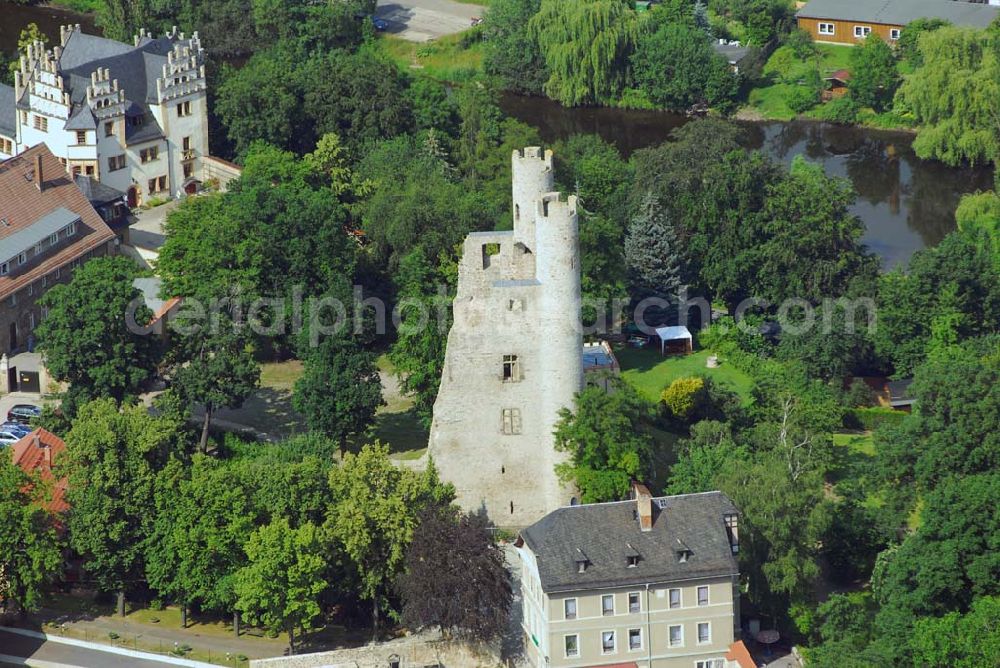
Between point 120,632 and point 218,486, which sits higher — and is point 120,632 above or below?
below

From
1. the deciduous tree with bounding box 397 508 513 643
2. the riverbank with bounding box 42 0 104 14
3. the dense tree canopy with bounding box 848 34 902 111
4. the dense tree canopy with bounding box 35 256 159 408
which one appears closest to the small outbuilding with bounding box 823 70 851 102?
the dense tree canopy with bounding box 848 34 902 111

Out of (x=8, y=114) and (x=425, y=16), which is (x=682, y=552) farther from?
(x=425, y=16)

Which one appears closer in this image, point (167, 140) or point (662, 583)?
point (662, 583)

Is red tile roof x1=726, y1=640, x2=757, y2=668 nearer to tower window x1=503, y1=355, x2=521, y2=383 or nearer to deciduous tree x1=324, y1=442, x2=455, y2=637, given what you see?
deciduous tree x1=324, y1=442, x2=455, y2=637

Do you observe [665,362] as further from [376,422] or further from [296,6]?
[296,6]

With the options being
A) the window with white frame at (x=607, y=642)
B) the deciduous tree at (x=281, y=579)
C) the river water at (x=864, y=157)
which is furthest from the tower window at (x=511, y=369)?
the river water at (x=864, y=157)

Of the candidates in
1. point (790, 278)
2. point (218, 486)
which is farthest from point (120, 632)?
point (790, 278)

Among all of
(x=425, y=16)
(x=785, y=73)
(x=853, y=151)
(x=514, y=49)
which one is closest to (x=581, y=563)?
(x=853, y=151)
